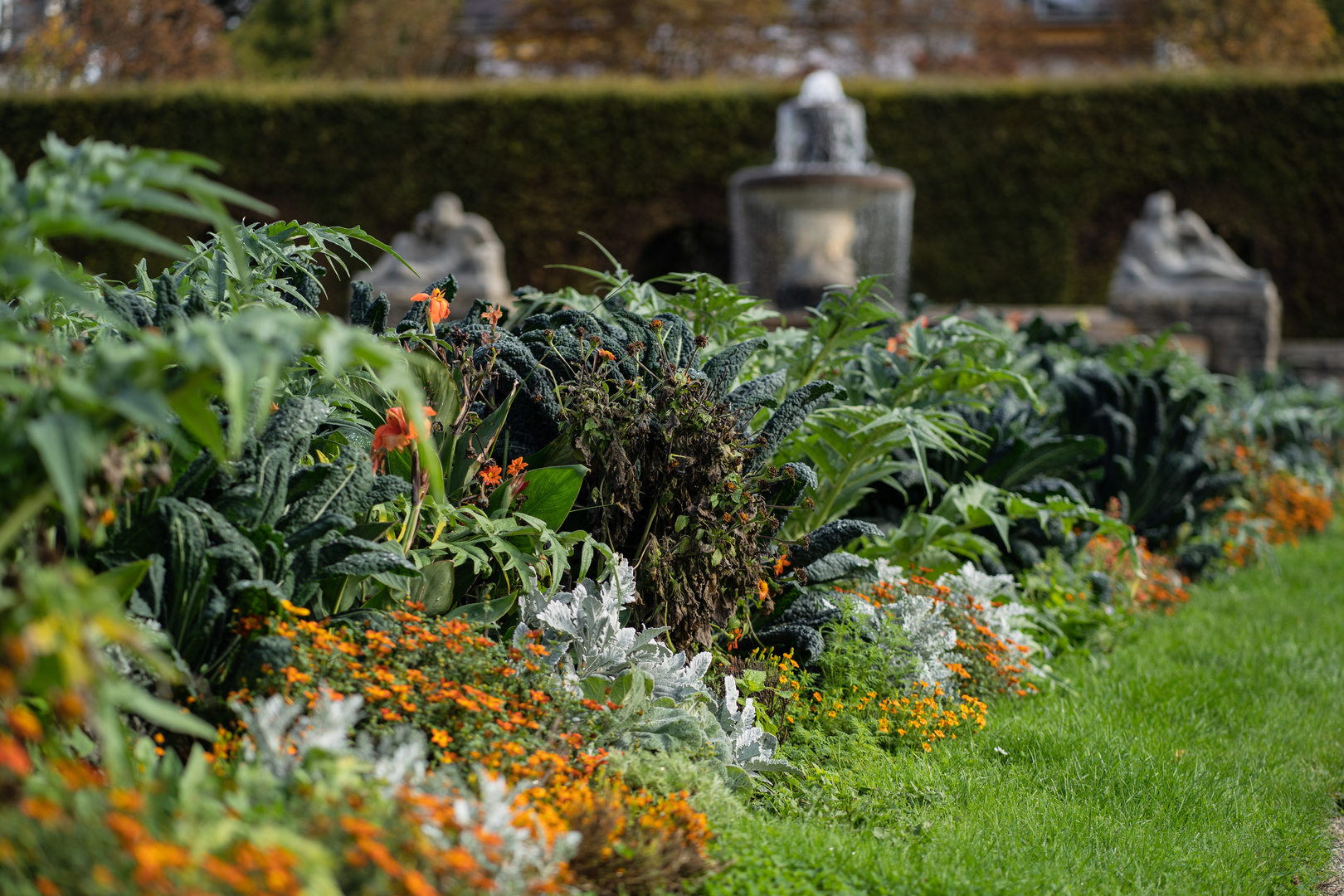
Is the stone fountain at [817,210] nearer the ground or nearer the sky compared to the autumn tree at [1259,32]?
nearer the ground

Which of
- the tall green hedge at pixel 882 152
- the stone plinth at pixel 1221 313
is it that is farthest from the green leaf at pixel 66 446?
the tall green hedge at pixel 882 152

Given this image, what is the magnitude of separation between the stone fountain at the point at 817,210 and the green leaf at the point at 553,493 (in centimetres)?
690

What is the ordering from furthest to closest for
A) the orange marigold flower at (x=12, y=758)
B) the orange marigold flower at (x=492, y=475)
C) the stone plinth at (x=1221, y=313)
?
the stone plinth at (x=1221, y=313), the orange marigold flower at (x=492, y=475), the orange marigold flower at (x=12, y=758)

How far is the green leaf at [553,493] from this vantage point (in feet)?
8.83

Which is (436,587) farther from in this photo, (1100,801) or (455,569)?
(1100,801)

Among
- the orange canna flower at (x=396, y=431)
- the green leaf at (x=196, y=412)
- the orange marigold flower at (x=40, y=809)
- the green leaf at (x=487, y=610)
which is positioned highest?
the green leaf at (x=196, y=412)

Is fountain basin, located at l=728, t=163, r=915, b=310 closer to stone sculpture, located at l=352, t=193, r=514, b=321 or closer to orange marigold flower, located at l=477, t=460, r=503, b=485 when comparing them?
stone sculpture, located at l=352, t=193, r=514, b=321

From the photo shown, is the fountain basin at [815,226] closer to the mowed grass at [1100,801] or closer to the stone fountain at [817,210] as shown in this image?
the stone fountain at [817,210]

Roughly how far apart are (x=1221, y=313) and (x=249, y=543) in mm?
10909

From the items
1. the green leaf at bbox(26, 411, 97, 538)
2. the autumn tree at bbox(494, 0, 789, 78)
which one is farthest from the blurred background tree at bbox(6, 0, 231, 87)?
the green leaf at bbox(26, 411, 97, 538)

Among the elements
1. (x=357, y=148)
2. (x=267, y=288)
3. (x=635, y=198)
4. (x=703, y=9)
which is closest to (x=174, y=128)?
(x=357, y=148)

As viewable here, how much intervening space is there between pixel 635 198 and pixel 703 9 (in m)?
8.20

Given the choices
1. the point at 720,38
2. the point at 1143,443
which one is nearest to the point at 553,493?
the point at 1143,443

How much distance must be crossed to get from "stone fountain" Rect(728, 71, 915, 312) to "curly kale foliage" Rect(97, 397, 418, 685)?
7388 mm
